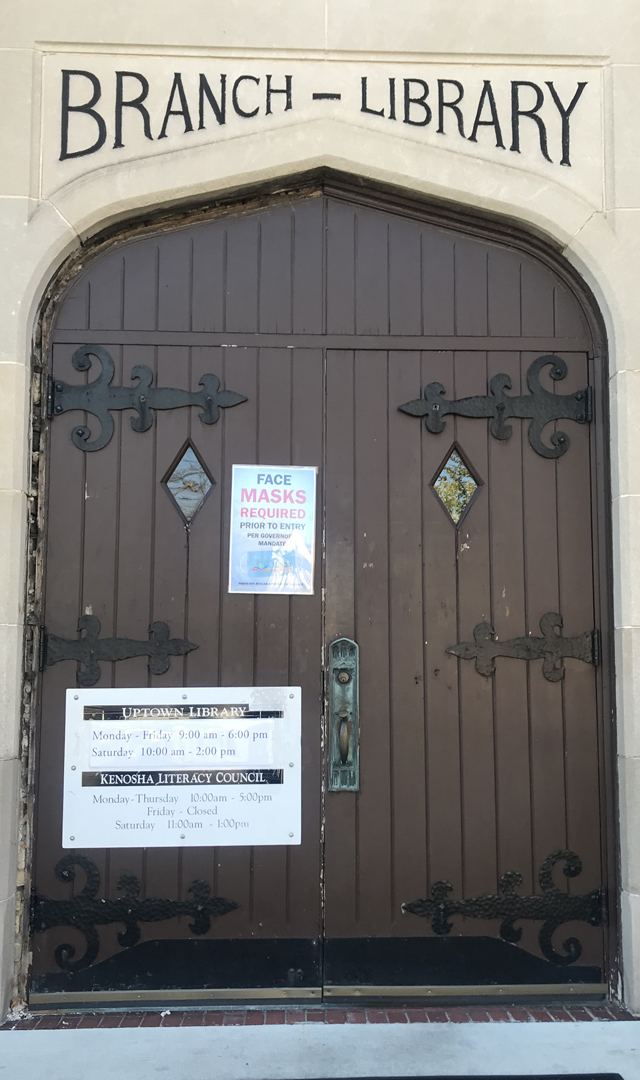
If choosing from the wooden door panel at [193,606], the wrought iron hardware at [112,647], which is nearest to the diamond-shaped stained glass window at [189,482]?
the wooden door panel at [193,606]

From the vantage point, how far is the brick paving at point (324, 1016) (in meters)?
3.52

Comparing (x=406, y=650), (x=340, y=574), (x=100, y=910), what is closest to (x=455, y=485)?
(x=340, y=574)

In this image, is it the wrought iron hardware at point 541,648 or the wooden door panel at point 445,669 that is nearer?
the wooden door panel at point 445,669

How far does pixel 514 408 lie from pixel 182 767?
2.29m

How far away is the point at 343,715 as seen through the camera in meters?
3.84

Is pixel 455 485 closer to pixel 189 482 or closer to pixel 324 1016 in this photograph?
pixel 189 482

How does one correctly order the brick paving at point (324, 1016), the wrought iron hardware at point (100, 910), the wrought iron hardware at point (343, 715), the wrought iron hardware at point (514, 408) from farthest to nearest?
the wrought iron hardware at point (514, 408) < the wrought iron hardware at point (343, 715) < the wrought iron hardware at point (100, 910) < the brick paving at point (324, 1016)

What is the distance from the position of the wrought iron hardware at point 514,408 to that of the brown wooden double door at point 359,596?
5cm

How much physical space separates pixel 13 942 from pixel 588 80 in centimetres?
476

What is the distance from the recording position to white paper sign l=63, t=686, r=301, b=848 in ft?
12.5

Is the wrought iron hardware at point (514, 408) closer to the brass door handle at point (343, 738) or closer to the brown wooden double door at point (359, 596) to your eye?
the brown wooden double door at point (359, 596)

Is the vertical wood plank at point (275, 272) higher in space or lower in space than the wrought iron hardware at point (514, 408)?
higher

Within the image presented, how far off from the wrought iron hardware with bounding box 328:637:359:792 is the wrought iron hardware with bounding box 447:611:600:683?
0.48 metres

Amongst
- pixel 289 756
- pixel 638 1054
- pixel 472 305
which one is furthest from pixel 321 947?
pixel 472 305
